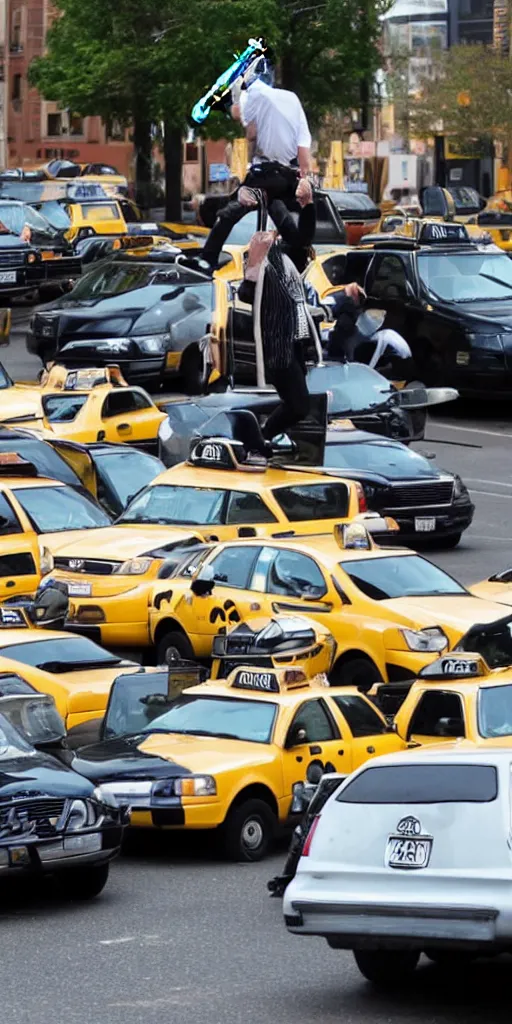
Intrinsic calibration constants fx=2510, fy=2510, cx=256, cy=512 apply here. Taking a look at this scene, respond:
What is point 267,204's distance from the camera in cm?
1775

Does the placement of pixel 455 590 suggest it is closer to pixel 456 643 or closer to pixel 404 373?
pixel 456 643

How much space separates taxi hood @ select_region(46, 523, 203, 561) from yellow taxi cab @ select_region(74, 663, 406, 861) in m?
4.77

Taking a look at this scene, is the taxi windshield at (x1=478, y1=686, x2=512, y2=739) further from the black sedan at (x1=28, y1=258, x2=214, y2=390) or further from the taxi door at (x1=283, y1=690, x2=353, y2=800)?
the black sedan at (x1=28, y1=258, x2=214, y2=390)

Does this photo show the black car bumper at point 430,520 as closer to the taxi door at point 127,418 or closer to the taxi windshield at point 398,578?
the taxi door at point 127,418

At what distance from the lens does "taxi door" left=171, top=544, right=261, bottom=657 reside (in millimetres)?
20422

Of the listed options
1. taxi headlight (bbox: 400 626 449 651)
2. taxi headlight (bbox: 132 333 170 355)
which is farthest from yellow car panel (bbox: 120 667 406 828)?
taxi headlight (bbox: 132 333 170 355)

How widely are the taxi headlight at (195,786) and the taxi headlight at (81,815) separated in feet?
4.92

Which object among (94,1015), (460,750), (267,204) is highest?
(267,204)

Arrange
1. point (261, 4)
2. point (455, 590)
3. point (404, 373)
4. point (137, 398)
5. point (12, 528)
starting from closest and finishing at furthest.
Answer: point (455, 590), point (12, 528), point (137, 398), point (404, 373), point (261, 4)

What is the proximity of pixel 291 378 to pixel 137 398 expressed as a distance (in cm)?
1115

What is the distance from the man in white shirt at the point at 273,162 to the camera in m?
17.2

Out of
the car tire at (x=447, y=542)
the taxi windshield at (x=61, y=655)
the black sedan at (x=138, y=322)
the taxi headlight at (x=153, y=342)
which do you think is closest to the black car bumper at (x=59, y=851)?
the taxi windshield at (x=61, y=655)

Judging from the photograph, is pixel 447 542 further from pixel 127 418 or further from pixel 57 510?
pixel 57 510

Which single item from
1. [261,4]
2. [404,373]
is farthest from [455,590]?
[261,4]
